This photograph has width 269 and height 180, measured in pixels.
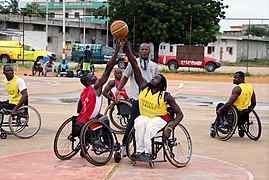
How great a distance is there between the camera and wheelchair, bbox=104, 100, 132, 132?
10594 mm

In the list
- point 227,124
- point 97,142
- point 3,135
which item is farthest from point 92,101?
point 227,124

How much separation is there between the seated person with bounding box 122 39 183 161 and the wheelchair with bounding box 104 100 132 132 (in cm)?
276

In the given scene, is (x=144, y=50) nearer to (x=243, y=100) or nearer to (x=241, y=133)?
(x=243, y=100)

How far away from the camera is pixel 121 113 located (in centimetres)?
1065

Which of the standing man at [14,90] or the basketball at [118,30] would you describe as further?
the standing man at [14,90]

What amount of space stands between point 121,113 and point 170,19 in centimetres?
3883

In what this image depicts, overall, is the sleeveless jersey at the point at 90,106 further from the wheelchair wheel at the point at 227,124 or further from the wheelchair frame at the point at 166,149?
the wheelchair wheel at the point at 227,124

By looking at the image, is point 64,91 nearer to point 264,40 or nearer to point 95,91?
point 95,91

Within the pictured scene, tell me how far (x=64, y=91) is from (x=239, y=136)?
430 inches

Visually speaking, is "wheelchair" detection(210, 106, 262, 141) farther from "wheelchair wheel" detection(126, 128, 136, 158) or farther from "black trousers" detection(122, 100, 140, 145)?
Answer: "wheelchair wheel" detection(126, 128, 136, 158)

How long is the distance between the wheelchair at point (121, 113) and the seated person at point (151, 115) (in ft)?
9.06

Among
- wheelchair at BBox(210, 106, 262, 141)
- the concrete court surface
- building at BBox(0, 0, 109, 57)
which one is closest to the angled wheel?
the concrete court surface

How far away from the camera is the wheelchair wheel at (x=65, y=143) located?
7823 millimetres

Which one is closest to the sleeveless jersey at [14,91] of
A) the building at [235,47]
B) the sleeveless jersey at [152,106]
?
the sleeveless jersey at [152,106]
